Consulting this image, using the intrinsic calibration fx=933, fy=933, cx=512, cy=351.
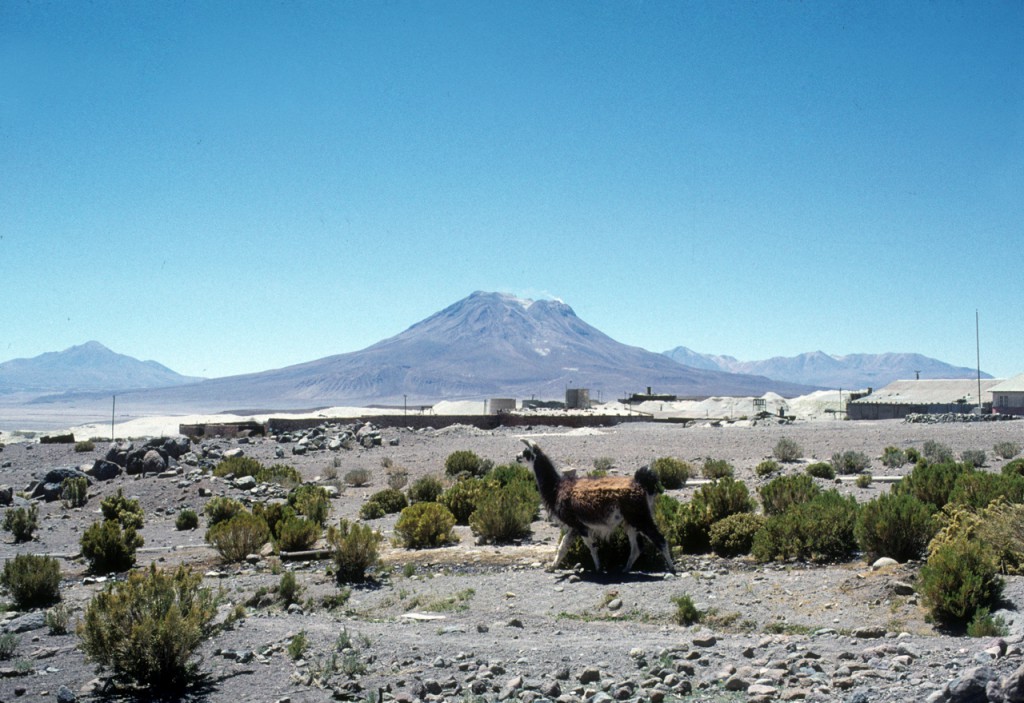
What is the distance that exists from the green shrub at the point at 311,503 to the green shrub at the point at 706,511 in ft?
25.7

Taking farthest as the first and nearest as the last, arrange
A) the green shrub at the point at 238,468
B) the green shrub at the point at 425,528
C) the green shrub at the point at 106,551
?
the green shrub at the point at 238,468
the green shrub at the point at 425,528
the green shrub at the point at 106,551

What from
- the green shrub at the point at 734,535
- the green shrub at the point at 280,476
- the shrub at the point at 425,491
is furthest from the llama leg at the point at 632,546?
the green shrub at the point at 280,476

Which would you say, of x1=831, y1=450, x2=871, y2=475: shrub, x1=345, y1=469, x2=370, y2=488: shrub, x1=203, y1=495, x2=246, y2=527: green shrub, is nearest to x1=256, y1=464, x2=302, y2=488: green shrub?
x1=345, y1=469, x2=370, y2=488: shrub

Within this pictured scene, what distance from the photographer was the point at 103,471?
30.1m

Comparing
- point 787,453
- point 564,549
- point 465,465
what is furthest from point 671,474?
point 564,549

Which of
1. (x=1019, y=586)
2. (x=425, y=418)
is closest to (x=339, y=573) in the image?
(x=1019, y=586)

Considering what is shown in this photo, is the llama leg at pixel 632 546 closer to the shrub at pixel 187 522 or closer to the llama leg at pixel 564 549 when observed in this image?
the llama leg at pixel 564 549

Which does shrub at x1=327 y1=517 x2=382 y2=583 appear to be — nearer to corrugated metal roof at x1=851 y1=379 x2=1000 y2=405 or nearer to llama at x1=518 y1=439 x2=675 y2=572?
llama at x1=518 y1=439 x2=675 y2=572

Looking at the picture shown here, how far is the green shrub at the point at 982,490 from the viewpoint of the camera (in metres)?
14.0

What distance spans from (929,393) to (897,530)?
77942 millimetres

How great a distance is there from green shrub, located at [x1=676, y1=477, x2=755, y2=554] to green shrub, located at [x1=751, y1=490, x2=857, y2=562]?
1.37m

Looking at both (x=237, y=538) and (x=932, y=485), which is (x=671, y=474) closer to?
(x=932, y=485)

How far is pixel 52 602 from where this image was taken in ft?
41.7

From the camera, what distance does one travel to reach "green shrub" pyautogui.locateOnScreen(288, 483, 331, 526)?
20.2 m
